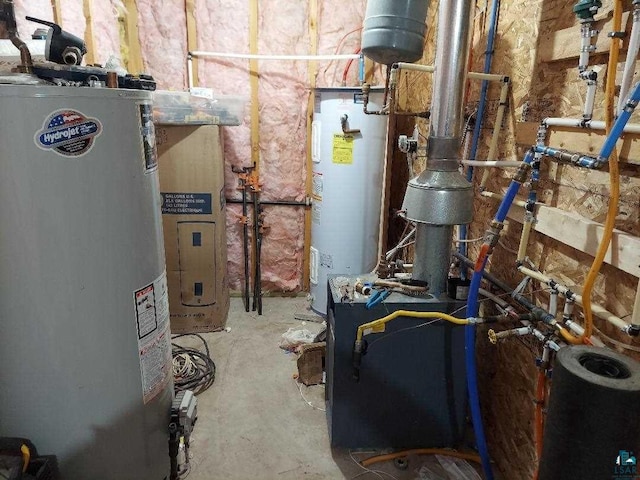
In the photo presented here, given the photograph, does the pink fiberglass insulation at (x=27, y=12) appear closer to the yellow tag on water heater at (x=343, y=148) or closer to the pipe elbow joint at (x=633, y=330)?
the yellow tag on water heater at (x=343, y=148)

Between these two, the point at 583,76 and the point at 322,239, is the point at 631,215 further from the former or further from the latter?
the point at 322,239

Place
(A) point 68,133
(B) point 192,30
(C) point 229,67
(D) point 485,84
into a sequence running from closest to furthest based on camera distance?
(A) point 68,133 < (D) point 485,84 < (B) point 192,30 < (C) point 229,67

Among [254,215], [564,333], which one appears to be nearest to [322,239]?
[254,215]

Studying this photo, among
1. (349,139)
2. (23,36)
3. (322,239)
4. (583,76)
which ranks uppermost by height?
(23,36)

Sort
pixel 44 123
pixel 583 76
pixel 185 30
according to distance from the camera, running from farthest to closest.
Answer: pixel 185 30
pixel 583 76
pixel 44 123


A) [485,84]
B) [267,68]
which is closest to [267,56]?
[267,68]

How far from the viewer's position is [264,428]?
2.03 meters

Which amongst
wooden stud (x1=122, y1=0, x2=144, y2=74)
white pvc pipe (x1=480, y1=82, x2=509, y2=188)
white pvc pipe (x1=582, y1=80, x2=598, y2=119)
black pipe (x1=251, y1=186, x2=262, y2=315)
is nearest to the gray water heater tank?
white pvc pipe (x1=480, y1=82, x2=509, y2=188)

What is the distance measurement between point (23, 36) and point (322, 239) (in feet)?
6.40

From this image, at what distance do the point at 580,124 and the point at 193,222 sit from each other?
2217 mm

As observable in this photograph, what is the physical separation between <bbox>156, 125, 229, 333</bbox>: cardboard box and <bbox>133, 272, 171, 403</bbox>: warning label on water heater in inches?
59.4

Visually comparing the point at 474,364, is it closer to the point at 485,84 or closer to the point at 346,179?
the point at 485,84

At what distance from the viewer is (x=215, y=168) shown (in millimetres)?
2740

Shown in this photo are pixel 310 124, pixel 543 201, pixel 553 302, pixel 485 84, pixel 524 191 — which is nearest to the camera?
pixel 553 302
